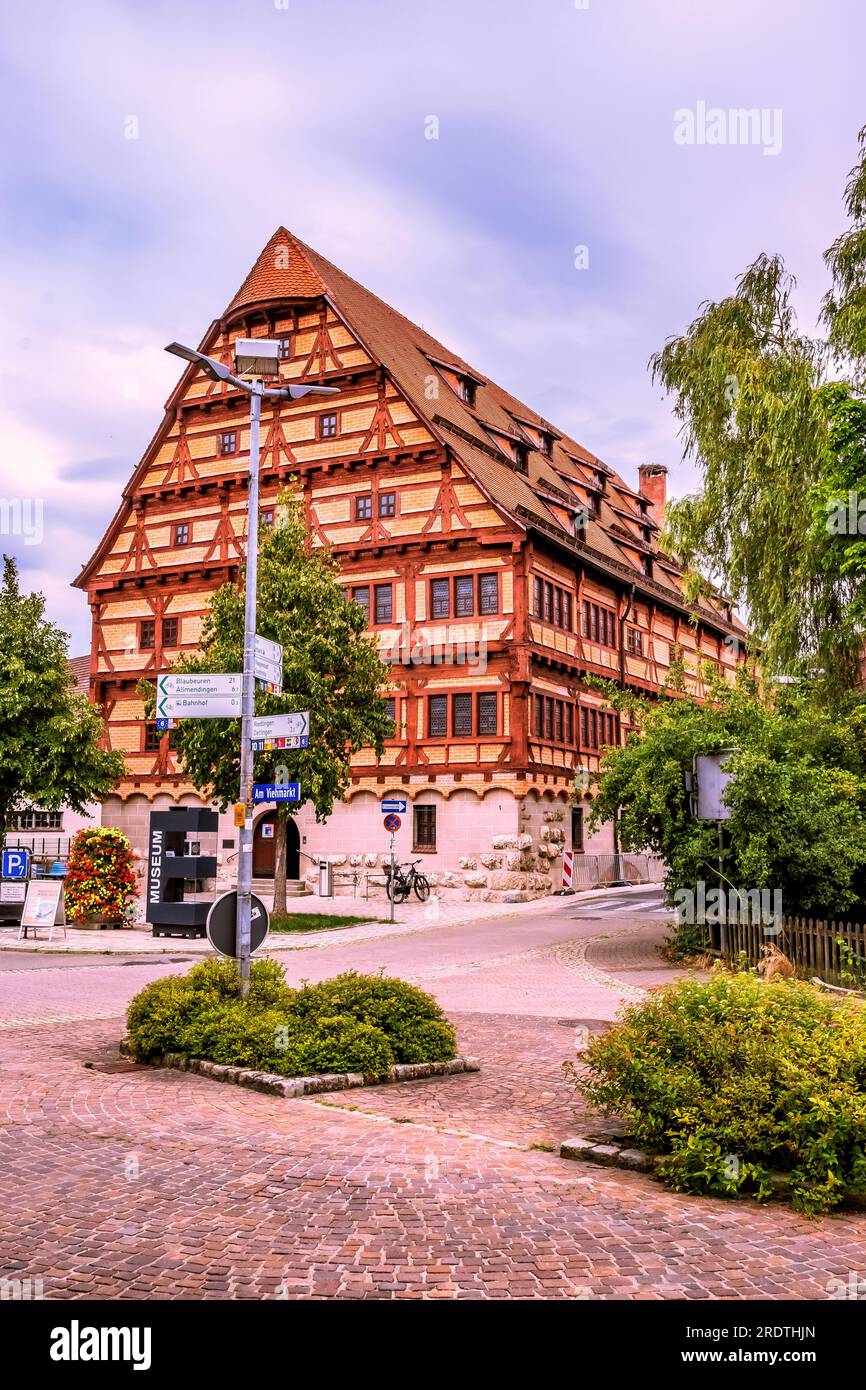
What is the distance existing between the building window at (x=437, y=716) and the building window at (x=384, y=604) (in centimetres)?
312

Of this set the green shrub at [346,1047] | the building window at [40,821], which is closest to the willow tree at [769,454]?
the green shrub at [346,1047]

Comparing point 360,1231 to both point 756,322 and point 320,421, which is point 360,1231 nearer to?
point 756,322

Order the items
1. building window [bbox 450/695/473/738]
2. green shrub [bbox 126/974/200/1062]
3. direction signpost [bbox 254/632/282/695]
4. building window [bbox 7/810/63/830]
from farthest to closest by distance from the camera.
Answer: building window [bbox 7/810/63/830] < building window [bbox 450/695/473/738] < direction signpost [bbox 254/632/282/695] < green shrub [bbox 126/974/200/1062]

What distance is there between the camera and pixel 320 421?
39.1m

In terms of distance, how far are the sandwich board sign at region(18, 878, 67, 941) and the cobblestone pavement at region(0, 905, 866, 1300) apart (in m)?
13.8

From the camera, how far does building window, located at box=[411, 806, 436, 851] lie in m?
36.3

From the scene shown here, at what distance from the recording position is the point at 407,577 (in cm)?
3728

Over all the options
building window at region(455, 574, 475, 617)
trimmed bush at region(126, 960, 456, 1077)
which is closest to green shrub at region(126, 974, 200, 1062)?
trimmed bush at region(126, 960, 456, 1077)

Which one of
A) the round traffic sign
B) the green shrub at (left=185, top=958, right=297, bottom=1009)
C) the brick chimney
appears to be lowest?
the green shrub at (left=185, top=958, right=297, bottom=1009)

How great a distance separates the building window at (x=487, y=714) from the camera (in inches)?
1401

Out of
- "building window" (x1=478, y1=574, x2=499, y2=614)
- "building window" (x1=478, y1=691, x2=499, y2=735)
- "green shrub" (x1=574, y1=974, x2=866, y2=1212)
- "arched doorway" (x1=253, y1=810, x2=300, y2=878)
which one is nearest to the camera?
"green shrub" (x1=574, y1=974, x2=866, y2=1212)

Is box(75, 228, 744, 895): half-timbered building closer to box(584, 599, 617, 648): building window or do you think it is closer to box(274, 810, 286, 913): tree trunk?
box(584, 599, 617, 648): building window

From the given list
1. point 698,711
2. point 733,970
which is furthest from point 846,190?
point 733,970

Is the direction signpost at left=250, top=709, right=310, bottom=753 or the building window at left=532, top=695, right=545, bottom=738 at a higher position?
the building window at left=532, top=695, right=545, bottom=738
